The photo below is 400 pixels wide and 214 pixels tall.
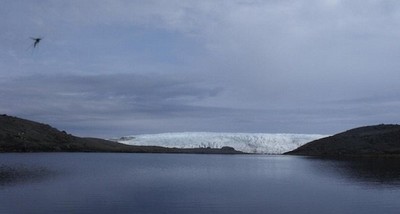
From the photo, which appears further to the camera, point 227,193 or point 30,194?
point 227,193

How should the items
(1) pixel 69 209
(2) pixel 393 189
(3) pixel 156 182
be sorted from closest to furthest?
1. (1) pixel 69 209
2. (2) pixel 393 189
3. (3) pixel 156 182

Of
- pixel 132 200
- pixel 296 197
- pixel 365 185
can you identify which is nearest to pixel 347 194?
pixel 296 197

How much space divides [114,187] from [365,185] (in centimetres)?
3174

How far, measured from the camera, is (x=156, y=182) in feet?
213

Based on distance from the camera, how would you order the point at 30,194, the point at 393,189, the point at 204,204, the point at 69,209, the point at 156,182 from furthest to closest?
the point at 156,182
the point at 393,189
the point at 30,194
the point at 204,204
the point at 69,209

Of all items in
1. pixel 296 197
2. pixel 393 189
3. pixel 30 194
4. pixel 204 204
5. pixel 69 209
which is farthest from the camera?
pixel 393 189

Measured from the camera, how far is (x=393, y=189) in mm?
59469

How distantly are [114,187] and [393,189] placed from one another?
32.3 metres

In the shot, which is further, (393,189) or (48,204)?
(393,189)

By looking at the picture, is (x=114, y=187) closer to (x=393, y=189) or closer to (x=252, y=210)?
(x=252, y=210)

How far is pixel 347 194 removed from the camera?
54.4 m

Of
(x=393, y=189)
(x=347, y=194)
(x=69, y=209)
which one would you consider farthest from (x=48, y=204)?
(x=393, y=189)

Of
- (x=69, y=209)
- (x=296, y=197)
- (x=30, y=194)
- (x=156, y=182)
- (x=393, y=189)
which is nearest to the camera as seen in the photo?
(x=69, y=209)

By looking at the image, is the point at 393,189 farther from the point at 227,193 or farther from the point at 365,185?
the point at 227,193
